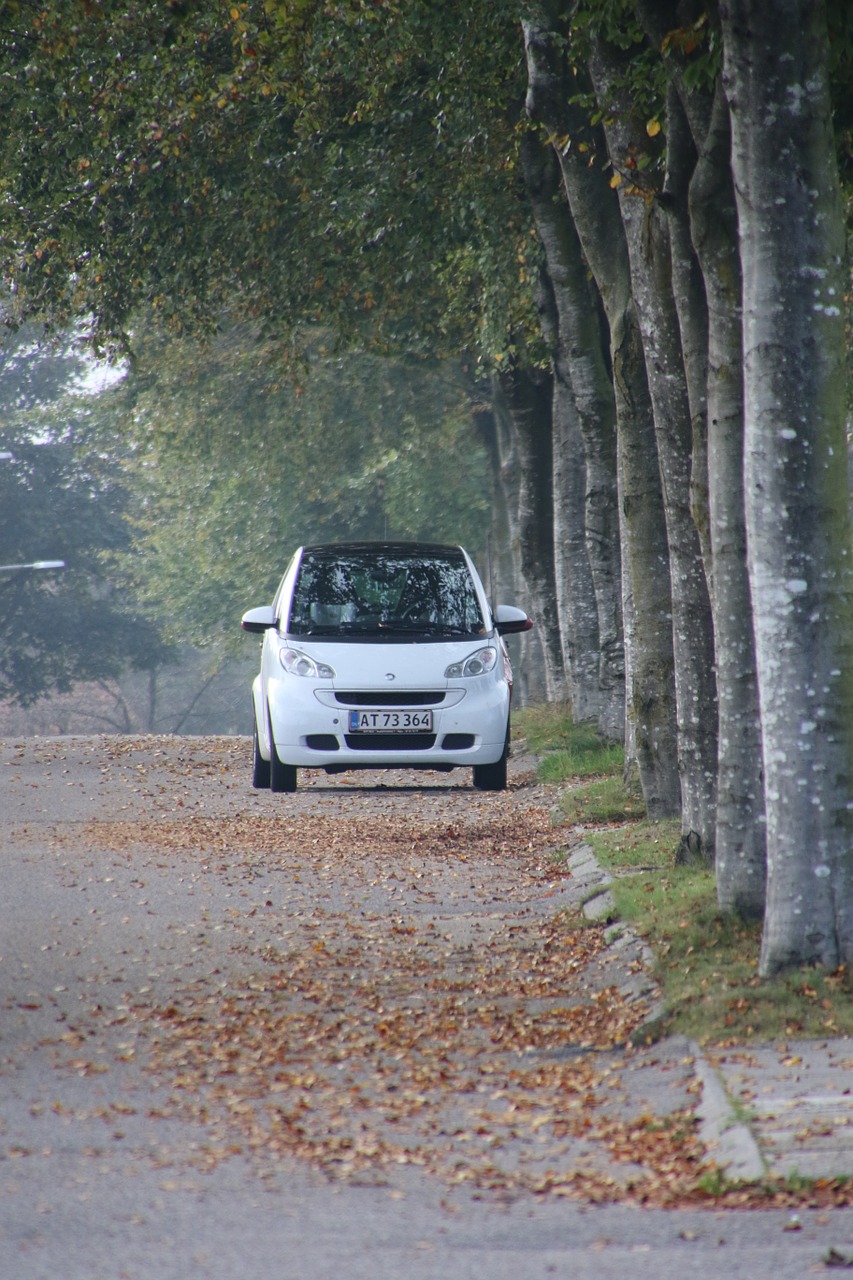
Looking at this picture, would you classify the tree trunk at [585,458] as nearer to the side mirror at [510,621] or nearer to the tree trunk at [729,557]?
the side mirror at [510,621]

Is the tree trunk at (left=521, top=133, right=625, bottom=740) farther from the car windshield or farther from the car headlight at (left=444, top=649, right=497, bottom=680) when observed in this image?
the car headlight at (left=444, top=649, right=497, bottom=680)

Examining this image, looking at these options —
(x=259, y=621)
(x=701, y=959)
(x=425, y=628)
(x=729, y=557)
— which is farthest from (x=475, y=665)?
(x=701, y=959)

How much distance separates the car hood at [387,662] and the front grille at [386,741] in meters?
0.40

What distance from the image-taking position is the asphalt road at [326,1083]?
13.6 feet

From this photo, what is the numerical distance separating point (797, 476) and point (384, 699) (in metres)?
7.75

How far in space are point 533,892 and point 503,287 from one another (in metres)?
10.3

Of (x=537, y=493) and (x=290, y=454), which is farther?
(x=290, y=454)

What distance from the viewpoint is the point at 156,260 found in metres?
17.9

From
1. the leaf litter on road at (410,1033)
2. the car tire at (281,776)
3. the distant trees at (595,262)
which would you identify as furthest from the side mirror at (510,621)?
the leaf litter on road at (410,1033)

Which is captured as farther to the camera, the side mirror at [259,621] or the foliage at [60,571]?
the foliage at [60,571]

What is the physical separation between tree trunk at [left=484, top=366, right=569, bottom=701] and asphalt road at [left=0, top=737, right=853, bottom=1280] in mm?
11867

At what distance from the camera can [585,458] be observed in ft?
57.5

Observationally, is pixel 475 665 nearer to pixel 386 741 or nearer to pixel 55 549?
pixel 386 741

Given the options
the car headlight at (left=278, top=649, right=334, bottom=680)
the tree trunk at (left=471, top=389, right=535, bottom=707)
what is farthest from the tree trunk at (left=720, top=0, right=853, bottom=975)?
the tree trunk at (left=471, top=389, right=535, bottom=707)
